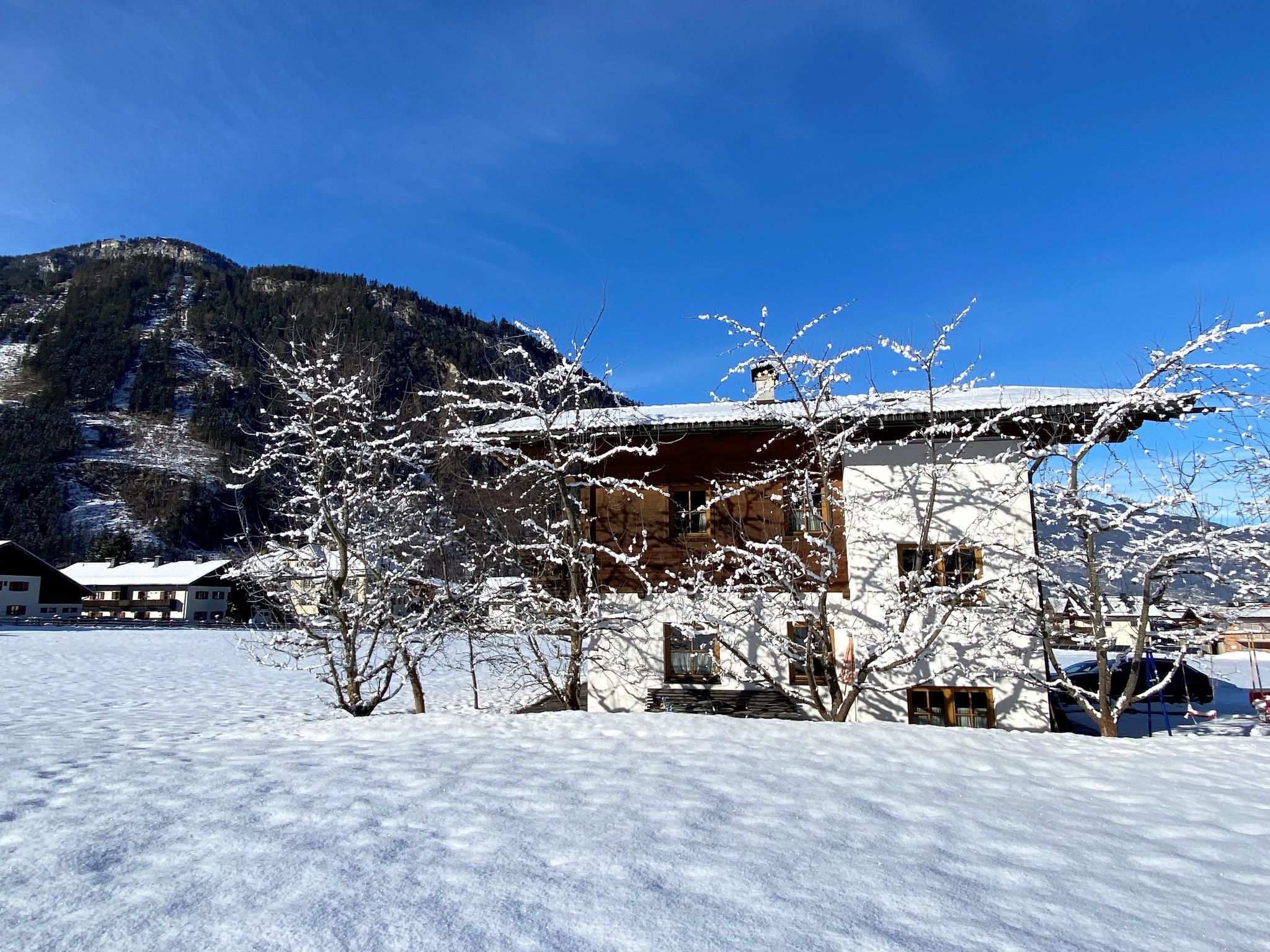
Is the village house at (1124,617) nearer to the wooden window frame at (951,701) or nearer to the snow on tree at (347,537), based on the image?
the wooden window frame at (951,701)

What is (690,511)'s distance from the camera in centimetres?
1406

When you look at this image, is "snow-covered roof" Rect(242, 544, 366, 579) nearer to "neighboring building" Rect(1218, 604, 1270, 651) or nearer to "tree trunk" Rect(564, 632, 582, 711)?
"tree trunk" Rect(564, 632, 582, 711)

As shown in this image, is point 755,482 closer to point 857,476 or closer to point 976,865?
point 857,476

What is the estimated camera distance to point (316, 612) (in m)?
12.3

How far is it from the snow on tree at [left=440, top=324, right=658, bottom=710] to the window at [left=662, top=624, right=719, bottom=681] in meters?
0.94

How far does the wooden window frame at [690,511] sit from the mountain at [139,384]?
204 feet

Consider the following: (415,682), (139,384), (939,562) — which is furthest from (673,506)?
(139,384)

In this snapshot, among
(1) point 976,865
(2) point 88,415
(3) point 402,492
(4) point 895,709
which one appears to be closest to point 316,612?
(3) point 402,492

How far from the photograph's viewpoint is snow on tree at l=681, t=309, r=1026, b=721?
36.5ft

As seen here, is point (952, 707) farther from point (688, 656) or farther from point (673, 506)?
point (673, 506)

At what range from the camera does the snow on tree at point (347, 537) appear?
455 inches

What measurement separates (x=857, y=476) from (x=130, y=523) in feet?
400

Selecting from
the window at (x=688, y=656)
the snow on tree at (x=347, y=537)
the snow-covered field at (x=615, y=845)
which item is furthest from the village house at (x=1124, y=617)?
the snow on tree at (x=347, y=537)

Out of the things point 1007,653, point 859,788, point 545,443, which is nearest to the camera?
point 859,788
